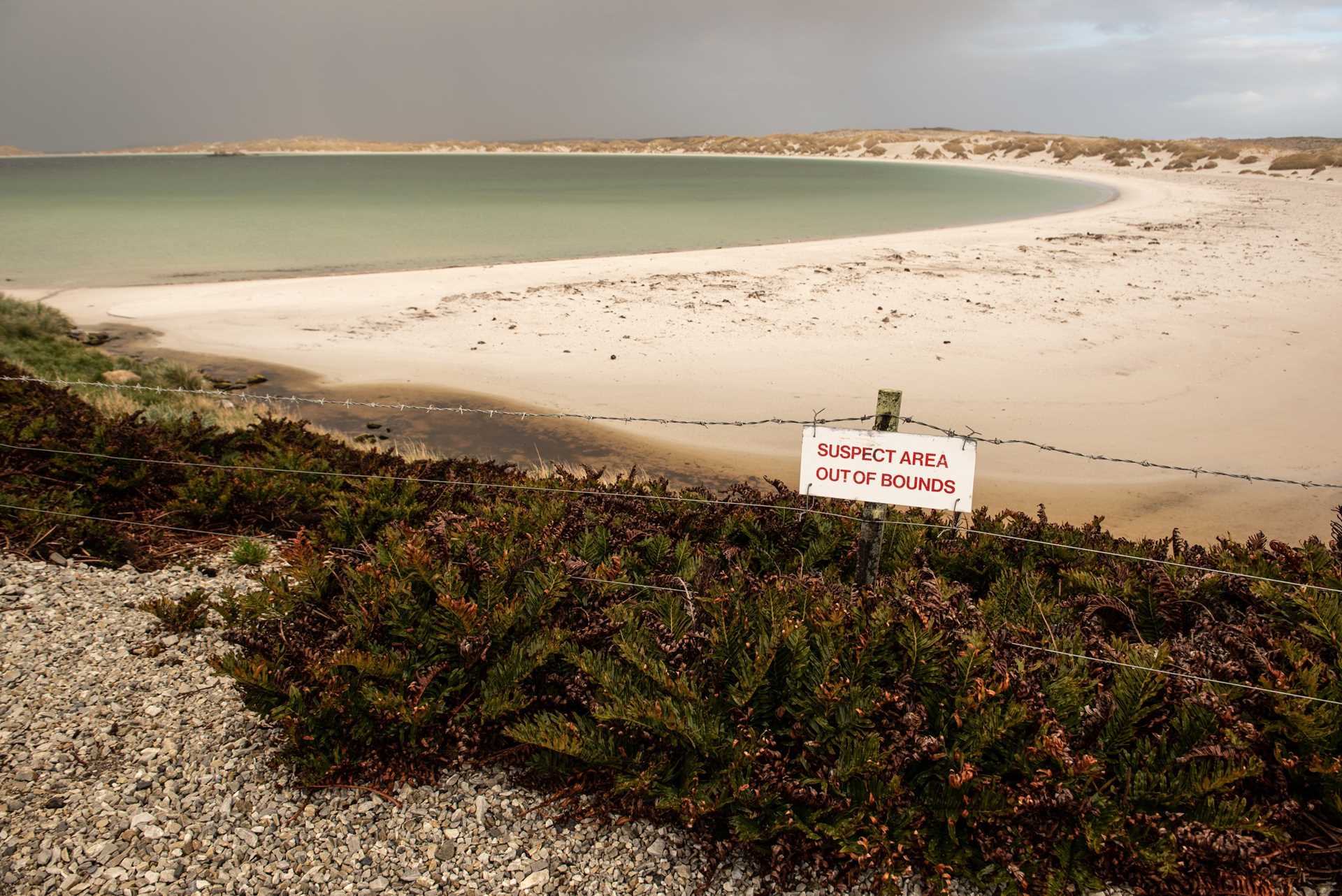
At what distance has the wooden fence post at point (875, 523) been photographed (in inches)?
135

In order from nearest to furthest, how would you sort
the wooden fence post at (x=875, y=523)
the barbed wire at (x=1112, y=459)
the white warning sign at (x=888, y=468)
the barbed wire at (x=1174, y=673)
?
the barbed wire at (x=1174, y=673) < the white warning sign at (x=888, y=468) < the wooden fence post at (x=875, y=523) < the barbed wire at (x=1112, y=459)

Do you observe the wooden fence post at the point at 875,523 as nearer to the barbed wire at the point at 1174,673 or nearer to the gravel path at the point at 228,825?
the barbed wire at the point at 1174,673

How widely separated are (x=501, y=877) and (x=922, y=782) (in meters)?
1.49

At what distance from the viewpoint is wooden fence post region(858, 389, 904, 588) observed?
343cm

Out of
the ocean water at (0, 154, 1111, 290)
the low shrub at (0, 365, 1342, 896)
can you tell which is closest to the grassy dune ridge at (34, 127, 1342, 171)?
the ocean water at (0, 154, 1111, 290)

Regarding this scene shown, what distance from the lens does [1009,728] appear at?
9.49ft

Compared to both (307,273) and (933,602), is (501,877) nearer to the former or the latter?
(933,602)

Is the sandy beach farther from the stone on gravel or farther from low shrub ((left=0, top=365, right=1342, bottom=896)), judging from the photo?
the stone on gravel

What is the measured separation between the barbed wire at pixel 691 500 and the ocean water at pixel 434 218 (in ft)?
57.6

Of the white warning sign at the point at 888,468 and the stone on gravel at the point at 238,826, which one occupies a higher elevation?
the white warning sign at the point at 888,468

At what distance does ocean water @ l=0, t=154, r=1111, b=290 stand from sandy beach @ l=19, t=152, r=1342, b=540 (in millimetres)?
3787

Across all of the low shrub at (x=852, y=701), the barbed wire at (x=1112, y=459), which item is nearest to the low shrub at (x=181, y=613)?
the low shrub at (x=852, y=701)

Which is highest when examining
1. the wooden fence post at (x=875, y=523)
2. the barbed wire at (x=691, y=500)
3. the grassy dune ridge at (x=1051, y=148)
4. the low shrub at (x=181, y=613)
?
the grassy dune ridge at (x=1051, y=148)

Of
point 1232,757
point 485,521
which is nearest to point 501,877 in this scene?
point 485,521
